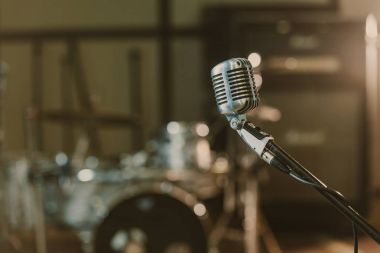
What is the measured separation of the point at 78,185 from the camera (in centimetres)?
310

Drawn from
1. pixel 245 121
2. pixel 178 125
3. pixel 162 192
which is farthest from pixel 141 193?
pixel 245 121

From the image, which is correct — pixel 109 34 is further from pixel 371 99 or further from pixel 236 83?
pixel 236 83

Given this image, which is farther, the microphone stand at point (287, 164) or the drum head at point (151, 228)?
the drum head at point (151, 228)

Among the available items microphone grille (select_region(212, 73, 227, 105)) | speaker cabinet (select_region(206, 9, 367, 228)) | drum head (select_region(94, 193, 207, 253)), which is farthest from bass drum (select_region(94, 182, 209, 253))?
microphone grille (select_region(212, 73, 227, 105))

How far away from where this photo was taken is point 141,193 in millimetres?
2711

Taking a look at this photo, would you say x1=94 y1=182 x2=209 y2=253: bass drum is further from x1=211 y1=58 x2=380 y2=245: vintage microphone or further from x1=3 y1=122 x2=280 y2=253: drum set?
x1=211 y1=58 x2=380 y2=245: vintage microphone

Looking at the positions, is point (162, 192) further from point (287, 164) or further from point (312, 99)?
point (287, 164)

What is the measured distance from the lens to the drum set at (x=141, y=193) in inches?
107

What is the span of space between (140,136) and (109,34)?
0.80 m

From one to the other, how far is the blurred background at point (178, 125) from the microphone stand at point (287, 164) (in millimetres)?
1623

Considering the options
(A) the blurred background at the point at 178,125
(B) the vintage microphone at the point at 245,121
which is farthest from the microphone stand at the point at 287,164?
(A) the blurred background at the point at 178,125

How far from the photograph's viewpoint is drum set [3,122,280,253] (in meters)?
2.72

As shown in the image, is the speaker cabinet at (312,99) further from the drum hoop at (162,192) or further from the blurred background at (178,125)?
the drum hoop at (162,192)

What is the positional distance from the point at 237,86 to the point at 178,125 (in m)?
2.00
